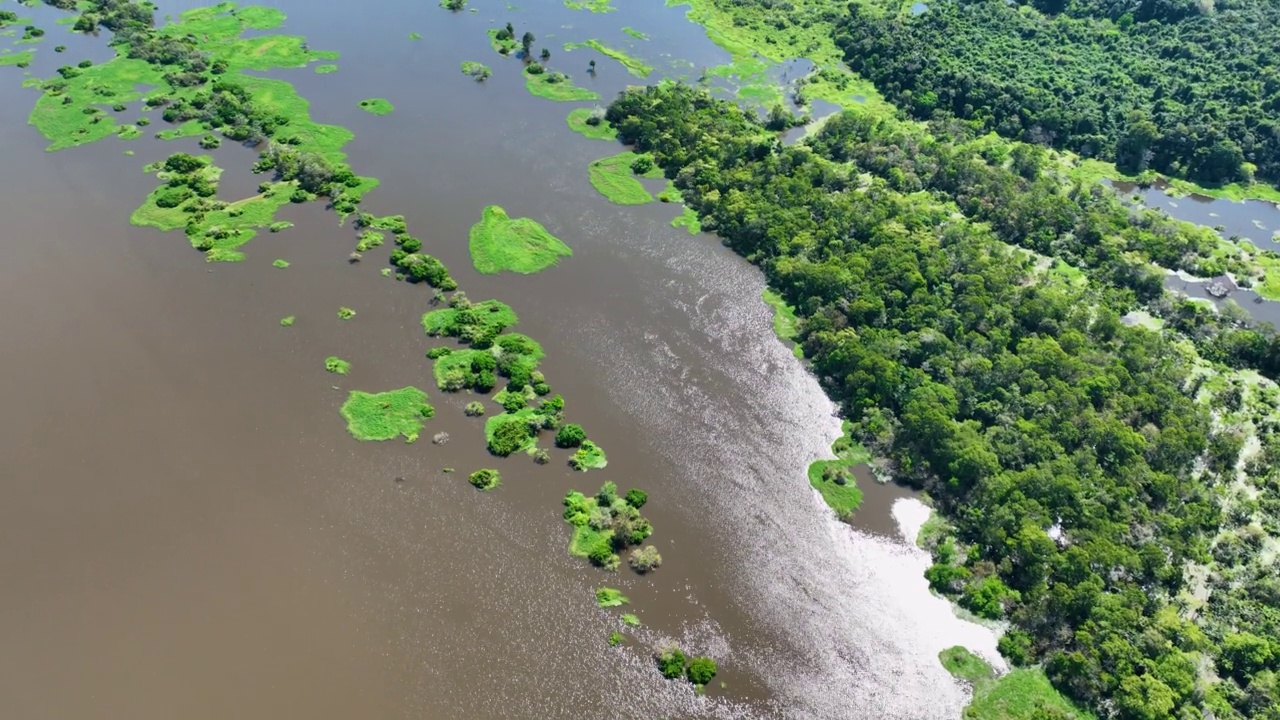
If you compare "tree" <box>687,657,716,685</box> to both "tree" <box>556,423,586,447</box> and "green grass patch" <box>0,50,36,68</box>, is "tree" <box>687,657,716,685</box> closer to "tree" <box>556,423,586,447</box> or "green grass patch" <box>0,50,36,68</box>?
"tree" <box>556,423,586,447</box>

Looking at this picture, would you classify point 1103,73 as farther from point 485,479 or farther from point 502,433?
point 485,479

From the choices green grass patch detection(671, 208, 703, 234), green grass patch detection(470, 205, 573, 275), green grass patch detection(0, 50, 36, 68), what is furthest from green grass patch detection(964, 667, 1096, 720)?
green grass patch detection(0, 50, 36, 68)

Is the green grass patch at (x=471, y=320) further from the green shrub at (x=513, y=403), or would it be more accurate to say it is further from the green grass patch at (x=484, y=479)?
the green grass patch at (x=484, y=479)

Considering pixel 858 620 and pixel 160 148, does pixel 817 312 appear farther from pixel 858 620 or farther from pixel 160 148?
pixel 160 148

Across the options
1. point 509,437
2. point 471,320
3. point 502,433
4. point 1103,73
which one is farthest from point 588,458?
point 1103,73

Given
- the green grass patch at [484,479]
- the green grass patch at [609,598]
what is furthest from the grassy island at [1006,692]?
the green grass patch at [484,479]
